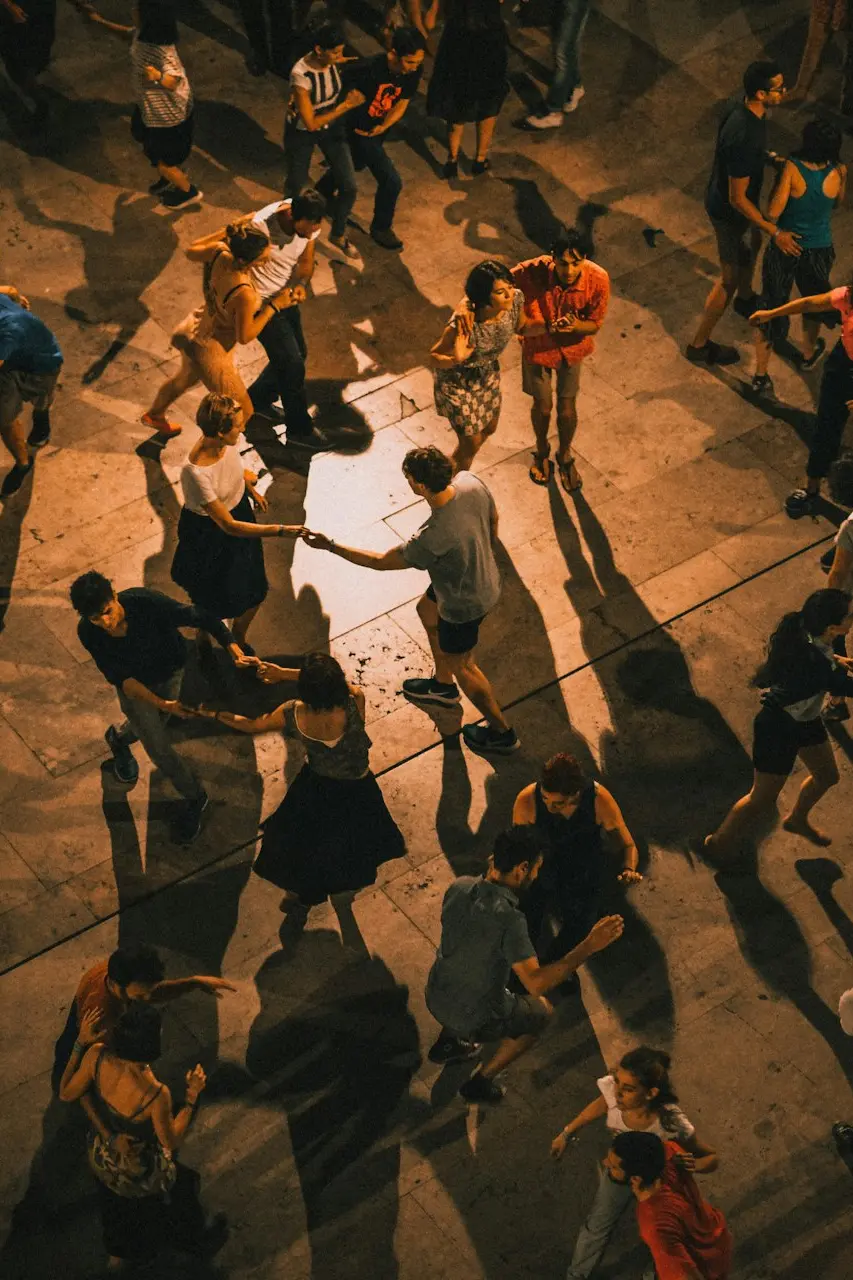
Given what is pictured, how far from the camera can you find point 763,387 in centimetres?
969

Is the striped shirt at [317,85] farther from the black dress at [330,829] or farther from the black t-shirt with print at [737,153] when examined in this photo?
the black dress at [330,829]

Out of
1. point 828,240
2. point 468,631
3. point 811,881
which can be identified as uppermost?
point 828,240

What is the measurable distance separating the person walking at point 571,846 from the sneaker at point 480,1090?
2.08 ft

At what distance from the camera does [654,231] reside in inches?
421

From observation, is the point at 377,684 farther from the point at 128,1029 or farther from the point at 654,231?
the point at 654,231

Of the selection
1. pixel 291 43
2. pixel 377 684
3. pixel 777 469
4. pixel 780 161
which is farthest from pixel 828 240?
pixel 291 43

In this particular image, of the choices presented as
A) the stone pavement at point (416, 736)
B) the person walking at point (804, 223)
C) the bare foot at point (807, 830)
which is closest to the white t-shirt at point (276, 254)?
the stone pavement at point (416, 736)

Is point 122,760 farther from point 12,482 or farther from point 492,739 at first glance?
point 12,482

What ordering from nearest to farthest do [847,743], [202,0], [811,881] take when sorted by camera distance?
1. [811,881]
2. [847,743]
3. [202,0]

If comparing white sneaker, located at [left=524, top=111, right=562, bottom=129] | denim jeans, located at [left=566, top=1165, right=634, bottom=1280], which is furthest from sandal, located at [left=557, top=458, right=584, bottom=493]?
denim jeans, located at [left=566, top=1165, right=634, bottom=1280]

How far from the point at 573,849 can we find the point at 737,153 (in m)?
4.64

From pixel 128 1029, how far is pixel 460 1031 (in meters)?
1.35

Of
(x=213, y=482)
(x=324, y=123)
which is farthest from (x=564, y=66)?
(x=213, y=482)

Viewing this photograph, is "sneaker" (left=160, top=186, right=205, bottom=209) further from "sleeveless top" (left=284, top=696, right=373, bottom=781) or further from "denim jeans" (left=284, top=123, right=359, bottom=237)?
"sleeveless top" (left=284, top=696, right=373, bottom=781)
